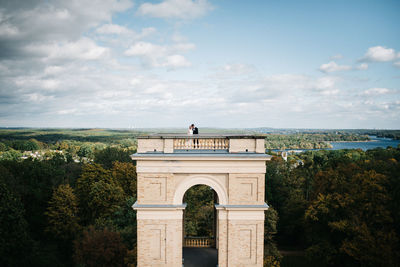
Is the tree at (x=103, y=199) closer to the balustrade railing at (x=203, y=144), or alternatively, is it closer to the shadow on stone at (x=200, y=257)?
the shadow on stone at (x=200, y=257)

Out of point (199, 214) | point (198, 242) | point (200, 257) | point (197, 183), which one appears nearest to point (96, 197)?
point (199, 214)

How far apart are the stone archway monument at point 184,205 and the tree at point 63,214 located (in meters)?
24.1

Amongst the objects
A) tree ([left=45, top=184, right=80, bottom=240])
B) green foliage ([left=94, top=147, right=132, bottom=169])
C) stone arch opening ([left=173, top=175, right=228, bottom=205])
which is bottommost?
tree ([left=45, top=184, right=80, bottom=240])

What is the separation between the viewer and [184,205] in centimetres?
1395

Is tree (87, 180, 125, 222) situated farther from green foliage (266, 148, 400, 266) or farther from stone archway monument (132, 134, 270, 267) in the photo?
green foliage (266, 148, 400, 266)

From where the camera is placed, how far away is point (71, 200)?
3444 cm

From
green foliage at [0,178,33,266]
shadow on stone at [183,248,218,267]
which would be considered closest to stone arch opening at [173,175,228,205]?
shadow on stone at [183,248,218,267]

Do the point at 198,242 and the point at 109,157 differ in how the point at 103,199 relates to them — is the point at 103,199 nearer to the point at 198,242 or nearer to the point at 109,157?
the point at 198,242

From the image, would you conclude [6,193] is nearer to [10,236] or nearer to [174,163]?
[10,236]

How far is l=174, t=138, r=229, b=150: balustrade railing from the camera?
1473 centimetres

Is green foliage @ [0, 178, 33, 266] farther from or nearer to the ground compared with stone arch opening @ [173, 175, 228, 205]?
nearer to the ground

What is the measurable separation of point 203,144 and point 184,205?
3621 mm

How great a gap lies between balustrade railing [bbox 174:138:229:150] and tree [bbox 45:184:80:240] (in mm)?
26167

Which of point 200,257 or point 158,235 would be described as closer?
point 158,235
